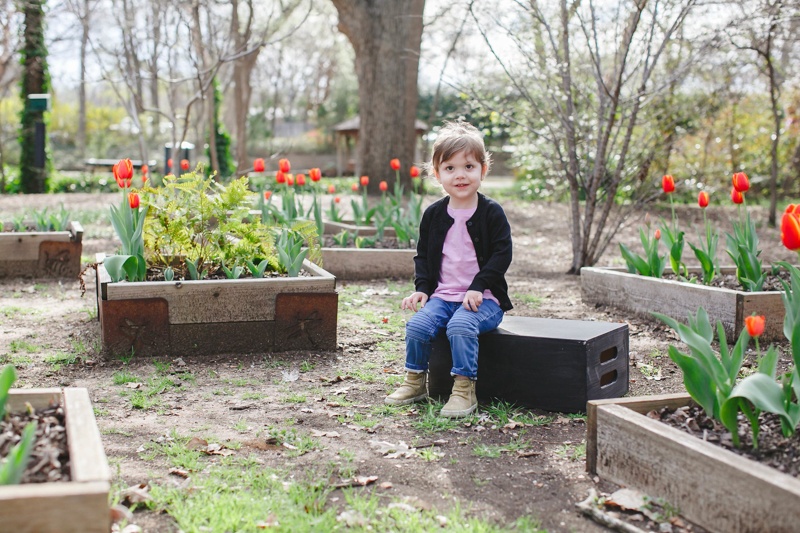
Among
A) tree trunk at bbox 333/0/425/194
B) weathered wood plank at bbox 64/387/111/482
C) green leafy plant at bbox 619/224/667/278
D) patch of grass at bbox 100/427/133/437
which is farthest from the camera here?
tree trunk at bbox 333/0/425/194

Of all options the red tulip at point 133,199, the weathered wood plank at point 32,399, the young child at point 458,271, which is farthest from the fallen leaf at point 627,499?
the red tulip at point 133,199

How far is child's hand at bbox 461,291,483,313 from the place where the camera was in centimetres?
357

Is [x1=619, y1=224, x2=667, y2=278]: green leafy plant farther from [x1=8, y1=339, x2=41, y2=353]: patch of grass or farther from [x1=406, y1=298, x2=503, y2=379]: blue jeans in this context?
[x1=8, y1=339, x2=41, y2=353]: patch of grass

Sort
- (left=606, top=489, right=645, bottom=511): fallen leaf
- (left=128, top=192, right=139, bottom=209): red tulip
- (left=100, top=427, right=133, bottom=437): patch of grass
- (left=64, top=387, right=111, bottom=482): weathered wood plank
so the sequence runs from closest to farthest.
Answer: (left=64, top=387, right=111, bottom=482): weathered wood plank
(left=606, top=489, right=645, bottom=511): fallen leaf
(left=100, top=427, right=133, bottom=437): patch of grass
(left=128, top=192, right=139, bottom=209): red tulip

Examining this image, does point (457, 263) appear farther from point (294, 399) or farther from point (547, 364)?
point (294, 399)

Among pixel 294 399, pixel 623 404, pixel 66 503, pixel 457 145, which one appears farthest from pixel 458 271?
pixel 66 503

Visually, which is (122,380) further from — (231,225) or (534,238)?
(534,238)

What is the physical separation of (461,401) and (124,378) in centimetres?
165

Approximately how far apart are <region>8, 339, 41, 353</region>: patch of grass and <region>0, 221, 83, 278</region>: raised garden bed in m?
2.31

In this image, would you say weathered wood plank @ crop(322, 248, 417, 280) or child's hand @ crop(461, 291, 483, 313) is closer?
child's hand @ crop(461, 291, 483, 313)

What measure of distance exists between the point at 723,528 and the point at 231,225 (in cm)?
323

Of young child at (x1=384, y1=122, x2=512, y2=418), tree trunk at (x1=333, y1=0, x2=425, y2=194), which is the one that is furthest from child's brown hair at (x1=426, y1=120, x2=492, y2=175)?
tree trunk at (x1=333, y1=0, x2=425, y2=194)

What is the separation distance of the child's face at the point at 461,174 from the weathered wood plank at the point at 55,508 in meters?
2.22

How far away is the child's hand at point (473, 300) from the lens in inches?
140
